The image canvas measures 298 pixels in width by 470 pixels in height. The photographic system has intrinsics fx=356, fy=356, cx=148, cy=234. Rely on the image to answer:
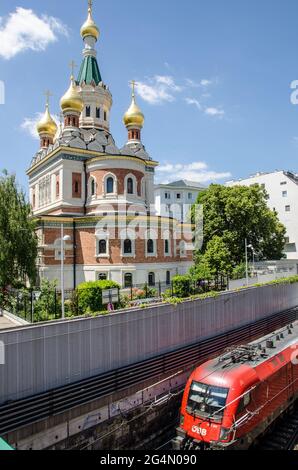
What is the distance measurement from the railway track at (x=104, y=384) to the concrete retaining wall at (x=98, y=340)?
239mm

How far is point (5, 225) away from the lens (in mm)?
20250

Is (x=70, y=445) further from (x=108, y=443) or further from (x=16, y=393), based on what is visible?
(x=16, y=393)

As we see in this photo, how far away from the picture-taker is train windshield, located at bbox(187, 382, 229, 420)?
8.59 metres

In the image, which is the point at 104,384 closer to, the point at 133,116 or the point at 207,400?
the point at 207,400

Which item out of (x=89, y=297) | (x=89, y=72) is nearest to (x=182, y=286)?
(x=89, y=297)

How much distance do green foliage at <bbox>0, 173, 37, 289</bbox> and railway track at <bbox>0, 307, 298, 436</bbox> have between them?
11.3 metres

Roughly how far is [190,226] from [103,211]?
9.84 metres

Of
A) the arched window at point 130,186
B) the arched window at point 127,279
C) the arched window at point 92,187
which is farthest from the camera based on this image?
the arched window at point 92,187

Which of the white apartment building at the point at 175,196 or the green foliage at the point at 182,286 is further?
the white apartment building at the point at 175,196

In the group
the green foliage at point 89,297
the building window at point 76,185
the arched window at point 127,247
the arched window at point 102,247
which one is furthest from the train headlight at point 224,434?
the building window at point 76,185

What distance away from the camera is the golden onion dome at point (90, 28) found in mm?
40125

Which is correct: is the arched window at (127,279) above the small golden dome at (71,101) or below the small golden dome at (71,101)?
below

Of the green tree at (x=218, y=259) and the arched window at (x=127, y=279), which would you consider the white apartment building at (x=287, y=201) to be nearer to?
the green tree at (x=218, y=259)

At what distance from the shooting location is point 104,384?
9914 millimetres
